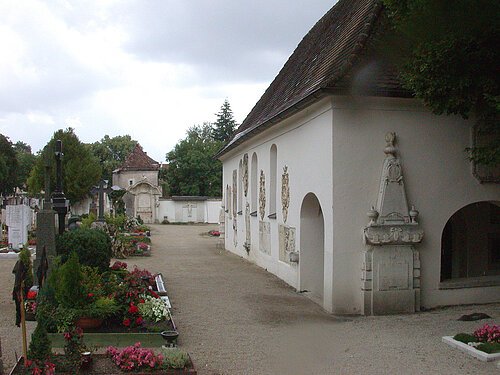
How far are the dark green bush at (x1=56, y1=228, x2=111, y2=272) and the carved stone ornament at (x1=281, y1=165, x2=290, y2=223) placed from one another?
4944 millimetres

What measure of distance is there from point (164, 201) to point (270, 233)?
41.6m

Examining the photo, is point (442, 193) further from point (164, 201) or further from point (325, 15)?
point (164, 201)

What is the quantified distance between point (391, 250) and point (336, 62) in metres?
4.35

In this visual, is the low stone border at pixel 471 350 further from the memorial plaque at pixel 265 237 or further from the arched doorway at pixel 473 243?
the memorial plaque at pixel 265 237

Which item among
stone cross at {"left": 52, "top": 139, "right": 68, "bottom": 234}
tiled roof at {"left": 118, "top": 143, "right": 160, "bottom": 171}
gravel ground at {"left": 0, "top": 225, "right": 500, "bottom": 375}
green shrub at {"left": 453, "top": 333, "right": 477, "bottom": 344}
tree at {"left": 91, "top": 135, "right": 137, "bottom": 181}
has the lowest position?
gravel ground at {"left": 0, "top": 225, "right": 500, "bottom": 375}

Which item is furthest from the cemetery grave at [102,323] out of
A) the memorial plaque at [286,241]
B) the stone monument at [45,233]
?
the memorial plaque at [286,241]

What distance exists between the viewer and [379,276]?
11852mm

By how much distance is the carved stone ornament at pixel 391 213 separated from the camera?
11.8 m

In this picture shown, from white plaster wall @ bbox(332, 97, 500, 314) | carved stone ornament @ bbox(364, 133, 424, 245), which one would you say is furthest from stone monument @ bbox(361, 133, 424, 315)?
white plaster wall @ bbox(332, 97, 500, 314)

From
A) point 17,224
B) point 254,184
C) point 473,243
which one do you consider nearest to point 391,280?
point 473,243

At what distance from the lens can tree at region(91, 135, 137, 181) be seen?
313ft

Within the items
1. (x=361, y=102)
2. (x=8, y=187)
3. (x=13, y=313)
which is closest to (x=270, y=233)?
(x=361, y=102)

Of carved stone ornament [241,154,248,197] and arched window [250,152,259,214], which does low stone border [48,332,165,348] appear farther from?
carved stone ornament [241,154,248,197]

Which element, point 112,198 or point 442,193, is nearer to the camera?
point 442,193
